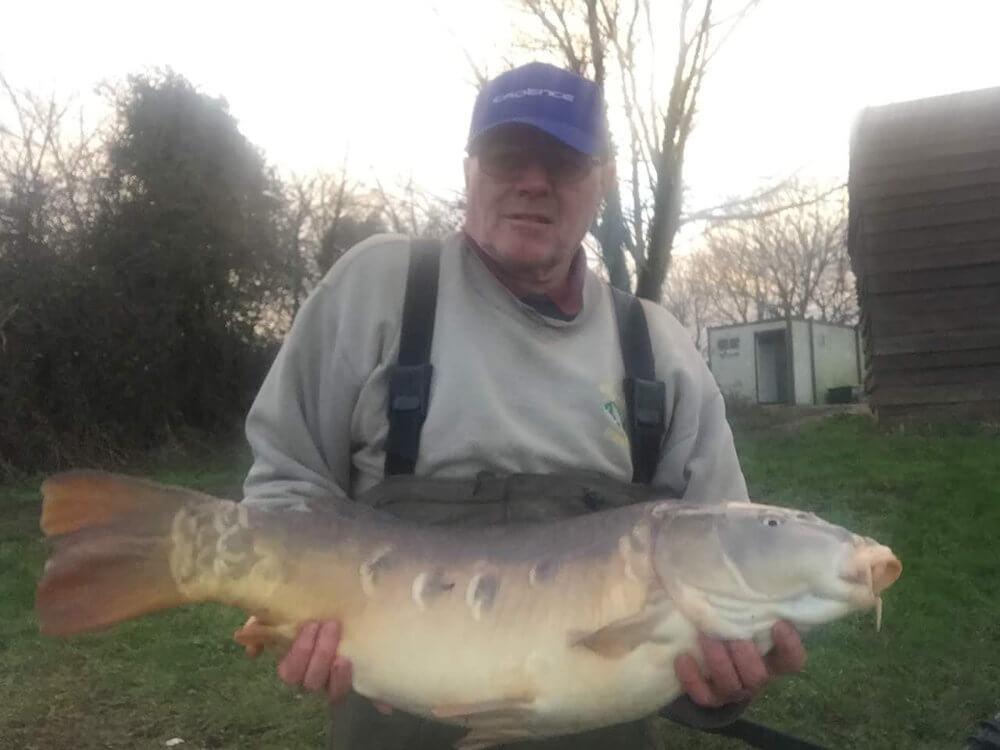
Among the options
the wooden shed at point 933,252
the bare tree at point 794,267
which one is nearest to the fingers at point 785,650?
the wooden shed at point 933,252

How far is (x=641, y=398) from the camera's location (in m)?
2.60

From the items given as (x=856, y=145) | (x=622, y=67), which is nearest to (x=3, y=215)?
(x=622, y=67)

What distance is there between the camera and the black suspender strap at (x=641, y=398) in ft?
8.52

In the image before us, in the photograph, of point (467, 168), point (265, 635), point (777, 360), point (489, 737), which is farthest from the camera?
point (777, 360)

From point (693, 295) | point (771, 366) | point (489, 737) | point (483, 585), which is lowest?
point (489, 737)

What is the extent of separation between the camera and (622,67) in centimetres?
1249

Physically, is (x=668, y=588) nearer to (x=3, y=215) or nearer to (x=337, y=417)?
(x=337, y=417)

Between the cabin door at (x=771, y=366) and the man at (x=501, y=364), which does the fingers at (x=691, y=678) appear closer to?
the man at (x=501, y=364)

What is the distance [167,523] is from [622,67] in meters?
11.4

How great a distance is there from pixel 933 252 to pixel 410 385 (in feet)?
37.7

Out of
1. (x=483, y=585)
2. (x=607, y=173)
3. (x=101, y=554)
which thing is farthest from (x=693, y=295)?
(x=101, y=554)

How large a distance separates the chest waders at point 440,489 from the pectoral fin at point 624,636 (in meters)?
0.40

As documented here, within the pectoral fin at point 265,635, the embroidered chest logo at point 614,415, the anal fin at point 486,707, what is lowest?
the anal fin at point 486,707

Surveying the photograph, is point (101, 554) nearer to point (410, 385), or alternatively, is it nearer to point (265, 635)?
point (265, 635)
